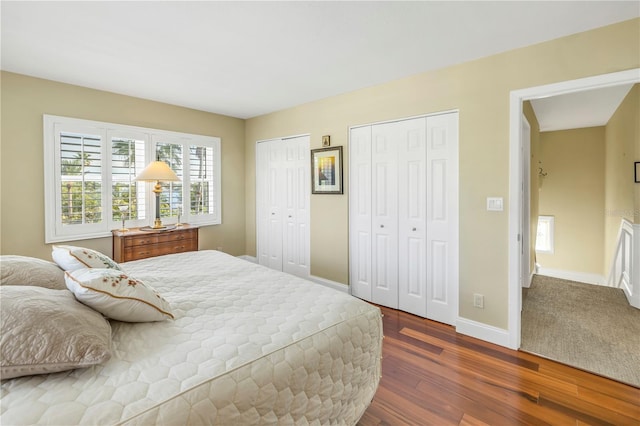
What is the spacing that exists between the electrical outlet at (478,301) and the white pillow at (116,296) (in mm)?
2506

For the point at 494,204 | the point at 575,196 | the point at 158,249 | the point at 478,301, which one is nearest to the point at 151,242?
the point at 158,249

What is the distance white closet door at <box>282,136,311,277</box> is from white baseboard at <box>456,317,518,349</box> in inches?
80.8

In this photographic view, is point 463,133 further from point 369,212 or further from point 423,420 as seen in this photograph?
point 423,420

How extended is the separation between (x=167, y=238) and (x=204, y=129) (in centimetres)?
175

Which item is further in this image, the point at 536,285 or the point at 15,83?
the point at 536,285

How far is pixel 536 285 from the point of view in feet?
14.1

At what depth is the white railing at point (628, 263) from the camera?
3467 mm

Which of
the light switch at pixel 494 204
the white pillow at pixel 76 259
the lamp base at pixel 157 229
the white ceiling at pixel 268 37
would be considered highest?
the white ceiling at pixel 268 37

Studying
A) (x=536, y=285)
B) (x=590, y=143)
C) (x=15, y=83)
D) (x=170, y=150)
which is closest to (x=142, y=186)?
(x=170, y=150)

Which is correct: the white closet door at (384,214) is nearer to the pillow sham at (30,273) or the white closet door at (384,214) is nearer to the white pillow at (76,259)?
the white pillow at (76,259)

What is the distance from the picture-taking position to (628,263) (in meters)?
3.85

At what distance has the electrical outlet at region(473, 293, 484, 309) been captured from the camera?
9.04 ft

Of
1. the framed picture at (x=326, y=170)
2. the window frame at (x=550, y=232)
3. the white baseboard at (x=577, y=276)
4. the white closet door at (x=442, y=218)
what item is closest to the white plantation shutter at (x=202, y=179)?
the framed picture at (x=326, y=170)

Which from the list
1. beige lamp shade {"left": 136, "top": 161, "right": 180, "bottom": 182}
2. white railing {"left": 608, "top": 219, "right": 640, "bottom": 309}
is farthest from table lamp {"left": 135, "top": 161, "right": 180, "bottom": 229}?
white railing {"left": 608, "top": 219, "right": 640, "bottom": 309}
